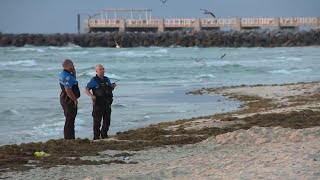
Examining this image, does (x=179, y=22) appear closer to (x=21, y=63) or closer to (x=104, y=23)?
(x=104, y=23)

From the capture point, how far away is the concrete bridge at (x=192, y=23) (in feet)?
284

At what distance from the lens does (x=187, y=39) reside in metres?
74.8

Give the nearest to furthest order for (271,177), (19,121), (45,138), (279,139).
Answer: (271,177)
(279,139)
(45,138)
(19,121)

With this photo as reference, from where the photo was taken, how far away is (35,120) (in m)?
15.7

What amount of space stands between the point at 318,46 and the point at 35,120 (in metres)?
60.4

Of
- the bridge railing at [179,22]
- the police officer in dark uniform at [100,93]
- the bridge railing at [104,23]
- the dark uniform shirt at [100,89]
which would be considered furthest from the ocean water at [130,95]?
the bridge railing at [104,23]

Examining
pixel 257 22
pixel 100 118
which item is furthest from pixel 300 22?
pixel 100 118

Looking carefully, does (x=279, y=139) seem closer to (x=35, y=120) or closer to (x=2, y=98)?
(x=35, y=120)

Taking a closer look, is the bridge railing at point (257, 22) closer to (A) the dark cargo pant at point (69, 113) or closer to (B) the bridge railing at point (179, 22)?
(B) the bridge railing at point (179, 22)

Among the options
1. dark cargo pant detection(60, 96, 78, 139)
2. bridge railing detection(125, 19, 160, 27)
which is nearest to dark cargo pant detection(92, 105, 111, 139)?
dark cargo pant detection(60, 96, 78, 139)

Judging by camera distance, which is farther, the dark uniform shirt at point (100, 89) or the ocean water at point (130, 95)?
the ocean water at point (130, 95)

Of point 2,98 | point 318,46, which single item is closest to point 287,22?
point 318,46

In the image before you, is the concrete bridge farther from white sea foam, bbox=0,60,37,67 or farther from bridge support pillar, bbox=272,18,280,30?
white sea foam, bbox=0,60,37,67

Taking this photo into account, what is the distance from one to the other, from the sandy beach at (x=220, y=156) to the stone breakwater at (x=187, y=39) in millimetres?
62470
